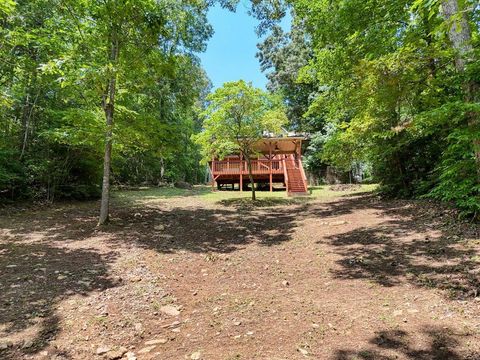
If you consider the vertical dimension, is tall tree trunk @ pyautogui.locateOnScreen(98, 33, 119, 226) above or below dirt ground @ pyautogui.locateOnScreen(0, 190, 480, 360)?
above

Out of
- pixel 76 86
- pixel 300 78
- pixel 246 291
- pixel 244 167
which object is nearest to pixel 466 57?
pixel 246 291

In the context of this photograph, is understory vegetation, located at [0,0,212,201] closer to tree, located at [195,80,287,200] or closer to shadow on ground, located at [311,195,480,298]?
tree, located at [195,80,287,200]

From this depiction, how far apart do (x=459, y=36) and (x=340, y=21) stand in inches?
174

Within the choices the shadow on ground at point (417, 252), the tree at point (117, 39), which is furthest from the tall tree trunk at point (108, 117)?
the shadow on ground at point (417, 252)

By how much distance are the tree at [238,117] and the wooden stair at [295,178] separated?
175 inches

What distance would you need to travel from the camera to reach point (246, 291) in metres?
4.03

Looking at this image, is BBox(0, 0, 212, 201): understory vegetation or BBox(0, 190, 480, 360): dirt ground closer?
BBox(0, 190, 480, 360): dirt ground

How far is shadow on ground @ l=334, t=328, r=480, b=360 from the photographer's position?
245cm

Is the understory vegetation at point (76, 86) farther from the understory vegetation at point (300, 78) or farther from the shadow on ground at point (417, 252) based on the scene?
the shadow on ground at point (417, 252)

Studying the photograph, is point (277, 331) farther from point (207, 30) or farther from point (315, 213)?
point (207, 30)

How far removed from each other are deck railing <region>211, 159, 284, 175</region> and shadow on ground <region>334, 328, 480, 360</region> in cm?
1548

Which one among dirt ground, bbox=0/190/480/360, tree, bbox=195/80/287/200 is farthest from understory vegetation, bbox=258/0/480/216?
tree, bbox=195/80/287/200

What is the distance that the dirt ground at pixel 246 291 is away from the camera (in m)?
2.75

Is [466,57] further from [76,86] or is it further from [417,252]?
[76,86]
